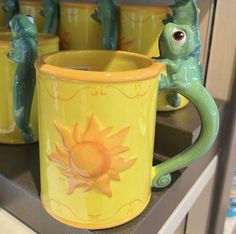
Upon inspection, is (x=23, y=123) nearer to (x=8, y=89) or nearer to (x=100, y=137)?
(x=8, y=89)

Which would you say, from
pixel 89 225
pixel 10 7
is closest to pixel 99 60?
pixel 89 225

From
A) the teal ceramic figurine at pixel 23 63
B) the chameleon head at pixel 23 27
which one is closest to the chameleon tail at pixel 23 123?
the teal ceramic figurine at pixel 23 63

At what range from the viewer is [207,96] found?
36cm

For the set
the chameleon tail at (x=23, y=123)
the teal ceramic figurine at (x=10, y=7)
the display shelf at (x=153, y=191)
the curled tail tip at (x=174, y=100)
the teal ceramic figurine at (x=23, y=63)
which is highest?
the teal ceramic figurine at (x=10, y=7)

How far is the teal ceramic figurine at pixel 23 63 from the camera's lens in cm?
42

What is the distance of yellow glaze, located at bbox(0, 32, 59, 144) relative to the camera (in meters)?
0.47

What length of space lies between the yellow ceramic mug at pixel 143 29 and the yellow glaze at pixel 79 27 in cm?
5

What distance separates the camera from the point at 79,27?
0.54 m

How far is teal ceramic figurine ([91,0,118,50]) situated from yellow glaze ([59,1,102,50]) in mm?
22

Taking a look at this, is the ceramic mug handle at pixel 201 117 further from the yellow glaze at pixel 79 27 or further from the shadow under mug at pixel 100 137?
the yellow glaze at pixel 79 27

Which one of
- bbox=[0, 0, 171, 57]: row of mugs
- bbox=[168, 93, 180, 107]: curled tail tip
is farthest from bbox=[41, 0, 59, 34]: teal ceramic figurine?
bbox=[168, 93, 180, 107]: curled tail tip

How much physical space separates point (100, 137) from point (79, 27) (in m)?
0.28

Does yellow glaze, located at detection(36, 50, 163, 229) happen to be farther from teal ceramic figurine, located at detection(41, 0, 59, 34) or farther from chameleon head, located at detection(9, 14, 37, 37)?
teal ceramic figurine, located at detection(41, 0, 59, 34)

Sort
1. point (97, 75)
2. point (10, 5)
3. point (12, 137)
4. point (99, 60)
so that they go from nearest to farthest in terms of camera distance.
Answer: point (97, 75)
point (99, 60)
point (12, 137)
point (10, 5)
